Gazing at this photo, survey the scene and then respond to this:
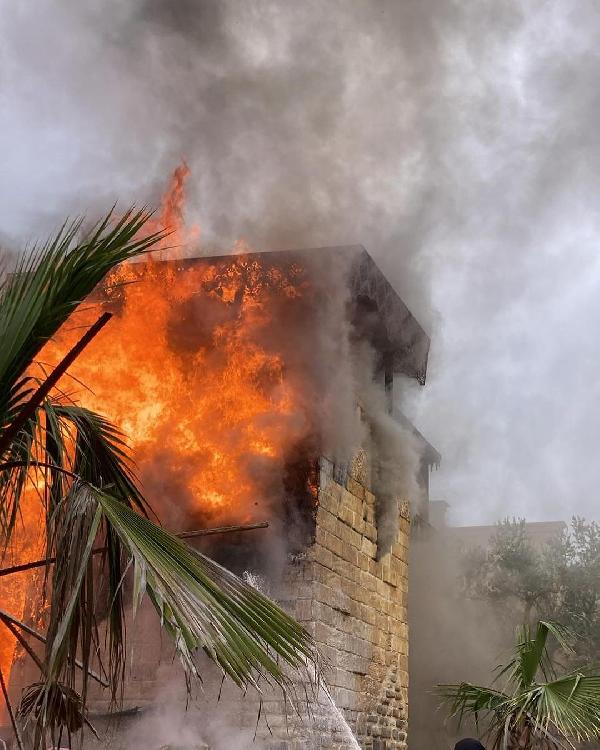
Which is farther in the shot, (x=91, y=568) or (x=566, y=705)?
(x=566, y=705)

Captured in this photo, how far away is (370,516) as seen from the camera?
30.4 ft

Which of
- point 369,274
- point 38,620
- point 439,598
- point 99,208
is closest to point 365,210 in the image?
point 369,274

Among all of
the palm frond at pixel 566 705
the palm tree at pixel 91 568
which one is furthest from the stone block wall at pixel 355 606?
the palm tree at pixel 91 568

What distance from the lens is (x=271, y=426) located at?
8.13 m

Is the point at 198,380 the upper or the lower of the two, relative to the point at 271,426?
upper

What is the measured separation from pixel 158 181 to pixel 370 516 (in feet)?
13.2

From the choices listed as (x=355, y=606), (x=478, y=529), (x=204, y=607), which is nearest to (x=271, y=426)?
(x=355, y=606)

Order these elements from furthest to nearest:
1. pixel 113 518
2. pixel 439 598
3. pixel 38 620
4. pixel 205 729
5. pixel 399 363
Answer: pixel 439 598 → pixel 399 363 → pixel 38 620 → pixel 205 729 → pixel 113 518

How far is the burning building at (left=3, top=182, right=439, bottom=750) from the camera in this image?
25.4 feet

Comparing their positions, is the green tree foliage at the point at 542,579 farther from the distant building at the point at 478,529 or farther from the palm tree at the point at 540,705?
the palm tree at the point at 540,705

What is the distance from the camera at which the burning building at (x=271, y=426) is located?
305 inches

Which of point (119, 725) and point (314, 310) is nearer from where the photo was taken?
point (119, 725)

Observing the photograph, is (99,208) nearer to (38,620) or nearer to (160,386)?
(160,386)

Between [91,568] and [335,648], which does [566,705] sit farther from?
[91,568]
